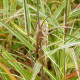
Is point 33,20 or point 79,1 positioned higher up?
point 79,1

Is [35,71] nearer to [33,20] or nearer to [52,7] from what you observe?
[33,20]

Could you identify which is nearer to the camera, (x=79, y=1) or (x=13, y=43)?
(x=13, y=43)

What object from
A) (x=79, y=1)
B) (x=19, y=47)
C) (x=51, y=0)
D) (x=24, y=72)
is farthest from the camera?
(x=79, y=1)

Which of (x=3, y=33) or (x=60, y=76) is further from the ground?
(x=3, y=33)

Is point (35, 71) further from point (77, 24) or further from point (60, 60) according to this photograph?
point (77, 24)

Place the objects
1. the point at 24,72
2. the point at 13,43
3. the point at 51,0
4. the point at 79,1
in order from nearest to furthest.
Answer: the point at 24,72
the point at 13,43
the point at 51,0
the point at 79,1

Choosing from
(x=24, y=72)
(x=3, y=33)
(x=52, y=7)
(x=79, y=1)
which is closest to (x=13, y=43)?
(x=3, y=33)

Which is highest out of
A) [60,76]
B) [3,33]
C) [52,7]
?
[52,7]

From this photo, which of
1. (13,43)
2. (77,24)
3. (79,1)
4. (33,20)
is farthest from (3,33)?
(79,1)

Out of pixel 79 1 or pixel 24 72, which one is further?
pixel 79 1
